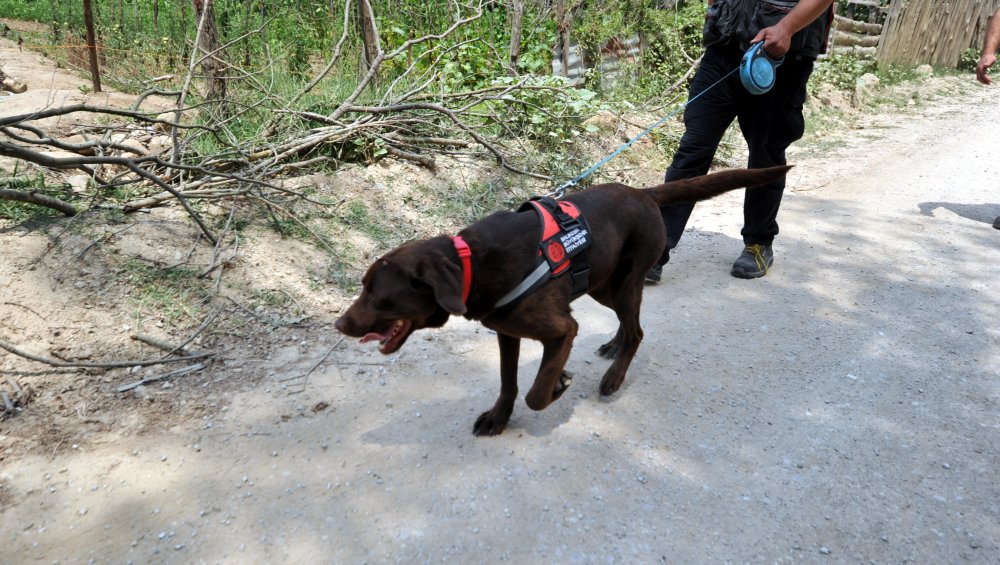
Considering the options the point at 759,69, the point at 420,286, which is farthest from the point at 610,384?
the point at 759,69

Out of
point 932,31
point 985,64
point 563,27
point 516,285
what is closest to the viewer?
point 516,285

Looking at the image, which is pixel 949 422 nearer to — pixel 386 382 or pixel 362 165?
pixel 386 382

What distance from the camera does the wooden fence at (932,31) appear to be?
14859 mm

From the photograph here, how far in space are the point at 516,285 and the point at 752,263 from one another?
2.62 metres

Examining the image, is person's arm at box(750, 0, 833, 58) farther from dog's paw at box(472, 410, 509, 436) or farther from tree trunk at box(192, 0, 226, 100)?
tree trunk at box(192, 0, 226, 100)

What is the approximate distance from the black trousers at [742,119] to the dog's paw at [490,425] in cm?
191

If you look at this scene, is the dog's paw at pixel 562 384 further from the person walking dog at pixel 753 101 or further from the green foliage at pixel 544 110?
the green foliage at pixel 544 110

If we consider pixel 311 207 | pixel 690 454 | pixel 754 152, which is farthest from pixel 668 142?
pixel 690 454

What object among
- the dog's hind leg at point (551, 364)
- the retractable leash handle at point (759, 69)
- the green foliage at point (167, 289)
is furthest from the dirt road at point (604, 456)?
the retractable leash handle at point (759, 69)

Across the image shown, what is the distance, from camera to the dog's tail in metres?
3.67

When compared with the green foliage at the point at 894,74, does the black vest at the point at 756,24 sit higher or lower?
higher

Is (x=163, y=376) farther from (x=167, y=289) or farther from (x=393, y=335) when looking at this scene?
(x=393, y=335)

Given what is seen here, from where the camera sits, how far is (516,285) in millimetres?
2875

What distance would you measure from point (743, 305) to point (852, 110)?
8.33 m
